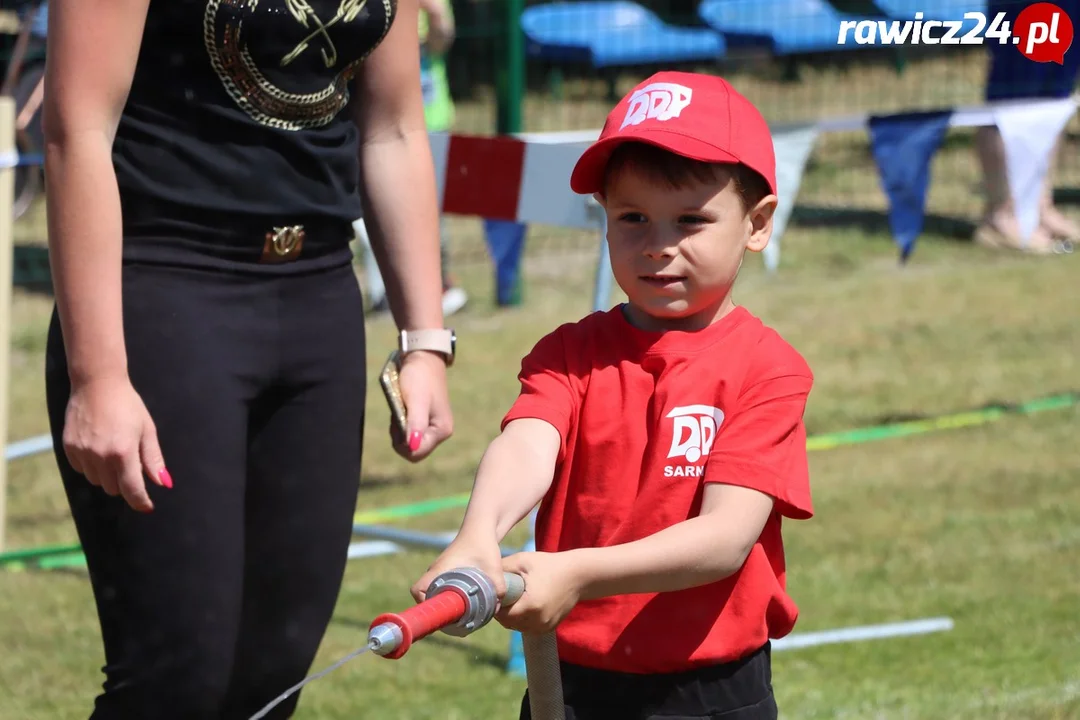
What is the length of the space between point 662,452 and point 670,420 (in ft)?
0.15

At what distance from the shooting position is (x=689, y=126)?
7.21ft

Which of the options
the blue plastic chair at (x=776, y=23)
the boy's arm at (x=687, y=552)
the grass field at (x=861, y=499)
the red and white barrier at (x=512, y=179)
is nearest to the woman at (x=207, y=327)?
the boy's arm at (x=687, y=552)

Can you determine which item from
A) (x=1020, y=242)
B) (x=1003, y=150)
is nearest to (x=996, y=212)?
(x=1020, y=242)

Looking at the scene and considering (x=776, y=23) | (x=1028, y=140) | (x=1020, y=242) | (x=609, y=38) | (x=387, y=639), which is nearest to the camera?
(x=387, y=639)

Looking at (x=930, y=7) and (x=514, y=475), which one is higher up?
(x=514, y=475)

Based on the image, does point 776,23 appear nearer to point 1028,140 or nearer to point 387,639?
point 1028,140

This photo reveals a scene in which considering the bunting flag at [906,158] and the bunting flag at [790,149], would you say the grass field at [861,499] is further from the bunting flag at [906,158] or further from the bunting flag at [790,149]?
the bunting flag at [790,149]

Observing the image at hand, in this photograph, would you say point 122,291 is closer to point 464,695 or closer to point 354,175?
point 354,175

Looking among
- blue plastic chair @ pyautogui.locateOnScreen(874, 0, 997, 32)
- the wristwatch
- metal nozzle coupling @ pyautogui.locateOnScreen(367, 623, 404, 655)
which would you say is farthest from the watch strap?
blue plastic chair @ pyautogui.locateOnScreen(874, 0, 997, 32)

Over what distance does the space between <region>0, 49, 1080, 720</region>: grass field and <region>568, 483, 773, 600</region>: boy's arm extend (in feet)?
6.36

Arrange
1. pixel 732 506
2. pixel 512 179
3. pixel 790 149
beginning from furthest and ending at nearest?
pixel 790 149, pixel 512 179, pixel 732 506

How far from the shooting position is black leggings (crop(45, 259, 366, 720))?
8.33 feet

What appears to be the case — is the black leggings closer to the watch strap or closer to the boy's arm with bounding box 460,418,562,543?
the watch strap

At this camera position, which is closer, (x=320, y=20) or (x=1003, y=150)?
(x=320, y=20)
